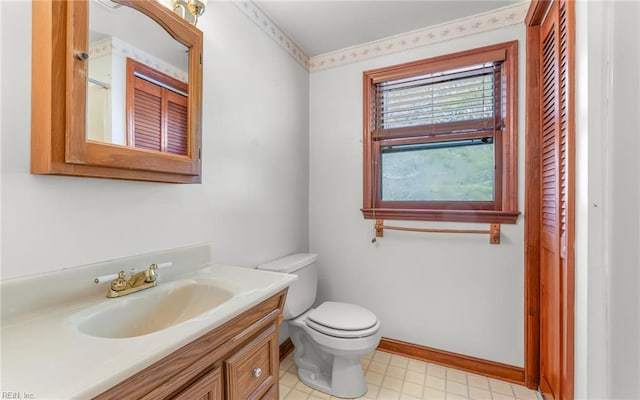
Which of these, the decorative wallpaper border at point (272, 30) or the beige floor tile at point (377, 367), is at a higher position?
the decorative wallpaper border at point (272, 30)

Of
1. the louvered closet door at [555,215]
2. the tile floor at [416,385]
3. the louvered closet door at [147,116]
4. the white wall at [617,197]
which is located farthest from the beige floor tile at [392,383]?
the louvered closet door at [147,116]

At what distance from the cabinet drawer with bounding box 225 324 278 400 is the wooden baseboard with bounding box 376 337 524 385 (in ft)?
4.07

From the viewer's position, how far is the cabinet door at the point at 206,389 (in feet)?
2.37

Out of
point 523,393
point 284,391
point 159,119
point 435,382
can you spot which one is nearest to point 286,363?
point 284,391

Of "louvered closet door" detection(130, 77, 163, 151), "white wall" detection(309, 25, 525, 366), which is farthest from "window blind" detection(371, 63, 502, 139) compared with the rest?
"louvered closet door" detection(130, 77, 163, 151)

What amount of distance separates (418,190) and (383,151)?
1.32ft

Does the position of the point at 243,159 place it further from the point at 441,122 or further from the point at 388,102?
the point at 441,122

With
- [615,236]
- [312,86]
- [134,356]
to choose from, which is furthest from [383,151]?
[134,356]

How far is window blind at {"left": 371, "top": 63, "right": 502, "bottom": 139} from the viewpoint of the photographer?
187cm

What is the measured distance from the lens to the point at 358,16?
182cm

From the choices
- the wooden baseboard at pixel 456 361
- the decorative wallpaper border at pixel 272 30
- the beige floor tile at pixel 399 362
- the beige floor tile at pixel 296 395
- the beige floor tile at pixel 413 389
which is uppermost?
the decorative wallpaper border at pixel 272 30

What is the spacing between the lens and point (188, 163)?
1.19 m

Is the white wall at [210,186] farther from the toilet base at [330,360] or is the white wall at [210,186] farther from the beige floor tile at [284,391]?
Result: the beige floor tile at [284,391]

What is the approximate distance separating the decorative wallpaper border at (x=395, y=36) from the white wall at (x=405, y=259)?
0.05 metres
